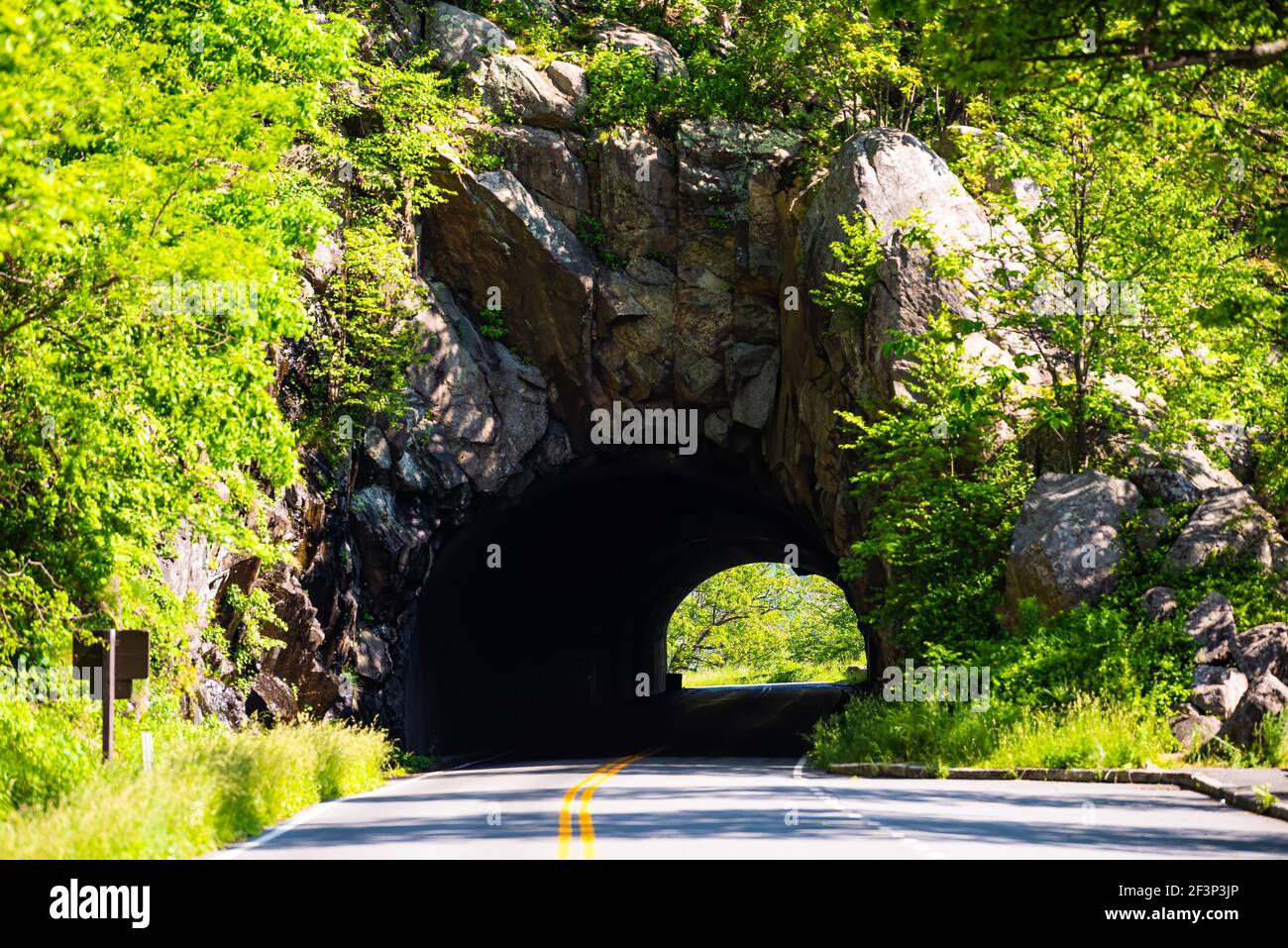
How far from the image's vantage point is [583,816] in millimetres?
14891

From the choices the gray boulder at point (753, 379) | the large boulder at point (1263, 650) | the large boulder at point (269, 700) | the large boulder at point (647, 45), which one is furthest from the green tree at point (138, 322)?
the large boulder at point (647, 45)

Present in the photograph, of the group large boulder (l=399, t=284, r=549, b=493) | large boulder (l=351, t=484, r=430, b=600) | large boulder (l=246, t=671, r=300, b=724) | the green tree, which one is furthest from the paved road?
large boulder (l=399, t=284, r=549, b=493)

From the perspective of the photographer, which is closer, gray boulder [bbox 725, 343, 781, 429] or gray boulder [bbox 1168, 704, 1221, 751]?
gray boulder [bbox 1168, 704, 1221, 751]

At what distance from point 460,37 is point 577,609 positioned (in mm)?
20446

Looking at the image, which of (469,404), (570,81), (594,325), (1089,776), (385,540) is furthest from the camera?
(570,81)

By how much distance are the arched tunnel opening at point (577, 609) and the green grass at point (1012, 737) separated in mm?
10914

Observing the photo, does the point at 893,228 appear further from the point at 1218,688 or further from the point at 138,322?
the point at 138,322

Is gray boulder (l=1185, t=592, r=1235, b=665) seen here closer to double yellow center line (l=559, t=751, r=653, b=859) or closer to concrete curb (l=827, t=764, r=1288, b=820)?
concrete curb (l=827, t=764, r=1288, b=820)

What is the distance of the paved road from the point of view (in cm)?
1150

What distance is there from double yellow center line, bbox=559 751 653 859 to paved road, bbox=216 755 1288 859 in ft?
0.08

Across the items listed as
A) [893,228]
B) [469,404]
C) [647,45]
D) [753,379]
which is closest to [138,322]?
[469,404]

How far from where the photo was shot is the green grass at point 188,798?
1107 centimetres
